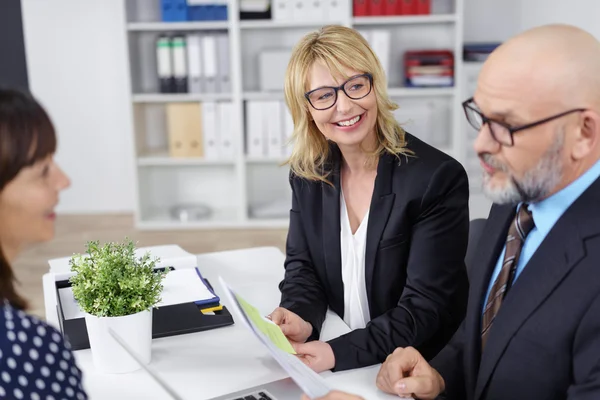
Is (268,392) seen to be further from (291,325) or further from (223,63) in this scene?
(223,63)

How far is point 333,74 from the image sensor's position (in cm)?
179

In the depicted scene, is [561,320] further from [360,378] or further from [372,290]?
[372,290]

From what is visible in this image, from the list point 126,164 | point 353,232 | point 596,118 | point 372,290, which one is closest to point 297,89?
point 353,232

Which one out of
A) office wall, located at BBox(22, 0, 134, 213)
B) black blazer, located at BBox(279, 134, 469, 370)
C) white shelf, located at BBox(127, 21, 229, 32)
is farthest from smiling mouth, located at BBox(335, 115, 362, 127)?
office wall, located at BBox(22, 0, 134, 213)

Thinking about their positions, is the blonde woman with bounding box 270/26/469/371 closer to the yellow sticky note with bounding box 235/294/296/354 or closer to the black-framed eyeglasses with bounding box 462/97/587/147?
the yellow sticky note with bounding box 235/294/296/354

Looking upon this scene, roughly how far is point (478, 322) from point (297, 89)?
78cm

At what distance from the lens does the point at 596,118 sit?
1142mm

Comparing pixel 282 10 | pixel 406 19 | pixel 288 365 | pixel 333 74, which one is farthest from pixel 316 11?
pixel 288 365

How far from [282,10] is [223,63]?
49 centimetres

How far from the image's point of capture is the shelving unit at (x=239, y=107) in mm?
4379

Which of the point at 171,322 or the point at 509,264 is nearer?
the point at 509,264

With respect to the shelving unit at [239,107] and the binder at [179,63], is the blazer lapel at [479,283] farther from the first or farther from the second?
the binder at [179,63]

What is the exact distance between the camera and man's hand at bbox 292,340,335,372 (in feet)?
4.52

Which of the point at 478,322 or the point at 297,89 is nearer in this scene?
the point at 478,322
